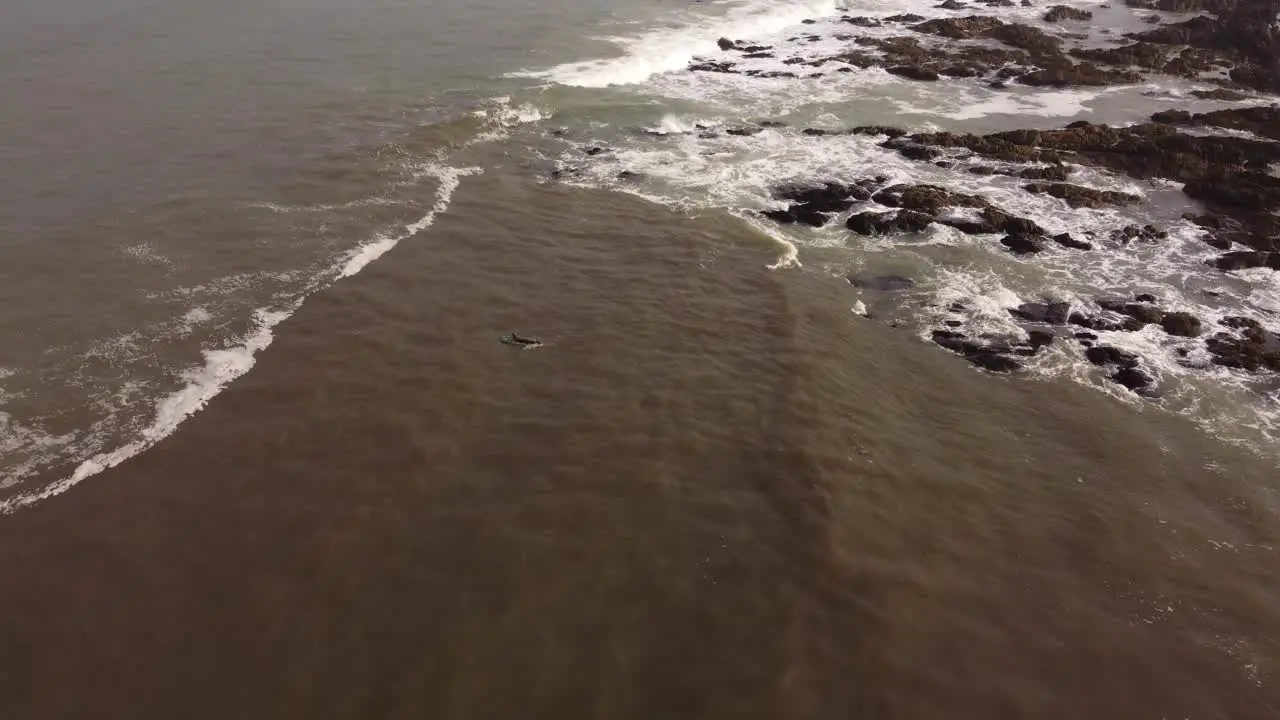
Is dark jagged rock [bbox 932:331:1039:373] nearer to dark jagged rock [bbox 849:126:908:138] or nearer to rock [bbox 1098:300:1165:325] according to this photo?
rock [bbox 1098:300:1165:325]

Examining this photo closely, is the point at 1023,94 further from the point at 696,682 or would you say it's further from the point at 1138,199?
→ the point at 696,682

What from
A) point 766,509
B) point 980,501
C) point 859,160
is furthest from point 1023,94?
point 766,509

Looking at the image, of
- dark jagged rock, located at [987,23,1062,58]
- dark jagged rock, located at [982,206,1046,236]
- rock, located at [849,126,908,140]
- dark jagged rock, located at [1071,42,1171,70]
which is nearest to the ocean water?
dark jagged rock, located at [982,206,1046,236]

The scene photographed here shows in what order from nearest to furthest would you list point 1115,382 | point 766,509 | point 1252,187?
1. point 766,509
2. point 1115,382
3. point 1252,187

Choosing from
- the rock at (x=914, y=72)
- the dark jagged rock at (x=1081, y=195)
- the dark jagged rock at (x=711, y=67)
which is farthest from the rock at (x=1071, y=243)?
the dark jagged rock at (x=711, y=67)

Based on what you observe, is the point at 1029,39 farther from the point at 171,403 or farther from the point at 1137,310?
the point at 171,403

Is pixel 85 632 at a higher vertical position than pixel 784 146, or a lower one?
lower

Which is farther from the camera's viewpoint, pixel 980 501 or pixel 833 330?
pixel 833 330
